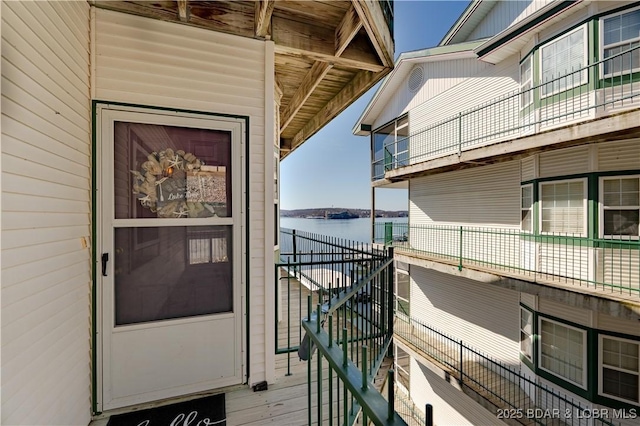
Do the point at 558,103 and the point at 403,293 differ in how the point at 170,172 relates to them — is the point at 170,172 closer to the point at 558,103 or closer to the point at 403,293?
the point at 558,103

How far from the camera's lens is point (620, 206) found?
4918 millimetres

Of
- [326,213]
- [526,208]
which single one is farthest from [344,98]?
[326,213]

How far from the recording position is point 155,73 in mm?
2117

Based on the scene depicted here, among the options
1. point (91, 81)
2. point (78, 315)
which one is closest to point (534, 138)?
point (91, 81)

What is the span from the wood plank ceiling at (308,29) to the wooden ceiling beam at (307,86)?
0.01 metres

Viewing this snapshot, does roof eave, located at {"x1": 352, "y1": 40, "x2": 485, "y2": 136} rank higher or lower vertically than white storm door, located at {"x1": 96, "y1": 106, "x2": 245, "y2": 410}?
higher

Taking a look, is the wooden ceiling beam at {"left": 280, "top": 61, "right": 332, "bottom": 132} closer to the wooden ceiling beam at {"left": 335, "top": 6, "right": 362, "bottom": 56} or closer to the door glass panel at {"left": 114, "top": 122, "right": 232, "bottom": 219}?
the wooden ceiling beam at {"left": 335, "top": 6, "right": 362, "bottom": 56}

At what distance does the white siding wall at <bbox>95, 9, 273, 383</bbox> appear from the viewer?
204cm

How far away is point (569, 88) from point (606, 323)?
4666 millimetres

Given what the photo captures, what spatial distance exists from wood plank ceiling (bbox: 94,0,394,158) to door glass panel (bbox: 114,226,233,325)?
1.75 metres

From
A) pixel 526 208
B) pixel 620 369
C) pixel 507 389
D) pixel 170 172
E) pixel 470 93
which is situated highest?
pixel 470 93

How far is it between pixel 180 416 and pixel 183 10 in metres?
3.11

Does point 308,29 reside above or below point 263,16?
above

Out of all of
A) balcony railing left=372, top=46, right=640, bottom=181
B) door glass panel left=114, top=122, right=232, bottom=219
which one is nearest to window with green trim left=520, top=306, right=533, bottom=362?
balcony railing left=372, top=46, right=640, bottom=181
